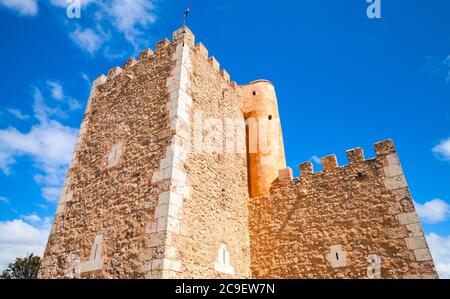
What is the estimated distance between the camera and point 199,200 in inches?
253

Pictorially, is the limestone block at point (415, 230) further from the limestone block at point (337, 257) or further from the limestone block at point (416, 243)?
the limestone block at point (337, 257)

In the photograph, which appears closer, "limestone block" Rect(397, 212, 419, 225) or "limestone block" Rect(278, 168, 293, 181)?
"limestone block" Rect(397, 212, 419, 225)

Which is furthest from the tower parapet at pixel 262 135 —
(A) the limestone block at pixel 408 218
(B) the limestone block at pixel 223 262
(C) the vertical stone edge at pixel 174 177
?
(A) the limestone block at pixel 408 218

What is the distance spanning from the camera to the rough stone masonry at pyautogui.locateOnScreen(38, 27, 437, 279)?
5.88 meters

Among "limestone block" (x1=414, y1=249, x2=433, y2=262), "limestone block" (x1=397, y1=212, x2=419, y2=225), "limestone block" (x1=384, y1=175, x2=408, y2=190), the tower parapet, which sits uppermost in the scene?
the tower parapet

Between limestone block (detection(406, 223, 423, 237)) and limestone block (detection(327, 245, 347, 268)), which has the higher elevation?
limestone block (detection(406, 223, 423, 237))

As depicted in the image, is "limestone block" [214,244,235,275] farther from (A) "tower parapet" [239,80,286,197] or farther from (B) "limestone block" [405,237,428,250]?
(B) "limestone block" [405,237,428,250]

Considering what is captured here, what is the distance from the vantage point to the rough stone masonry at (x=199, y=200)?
5.88m

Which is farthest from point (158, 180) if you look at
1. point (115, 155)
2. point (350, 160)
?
point (350, 160)

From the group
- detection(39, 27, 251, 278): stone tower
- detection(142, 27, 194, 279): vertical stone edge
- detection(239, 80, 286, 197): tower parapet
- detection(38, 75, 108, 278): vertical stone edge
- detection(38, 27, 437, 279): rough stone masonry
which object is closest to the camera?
detection(142, 27, 194, 279): vertical stone edge

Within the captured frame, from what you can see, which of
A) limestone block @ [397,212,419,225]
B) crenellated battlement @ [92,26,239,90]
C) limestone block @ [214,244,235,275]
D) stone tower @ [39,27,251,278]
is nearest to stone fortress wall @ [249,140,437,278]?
limestone block @ [397,212,419,225]

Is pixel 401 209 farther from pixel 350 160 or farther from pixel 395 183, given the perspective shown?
pixel 350 160

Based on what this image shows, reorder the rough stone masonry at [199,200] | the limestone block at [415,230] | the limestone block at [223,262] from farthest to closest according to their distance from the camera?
the limestone block at [223,262] → the limestone block at [415,230] → the rough stone masonry at [199,200]
